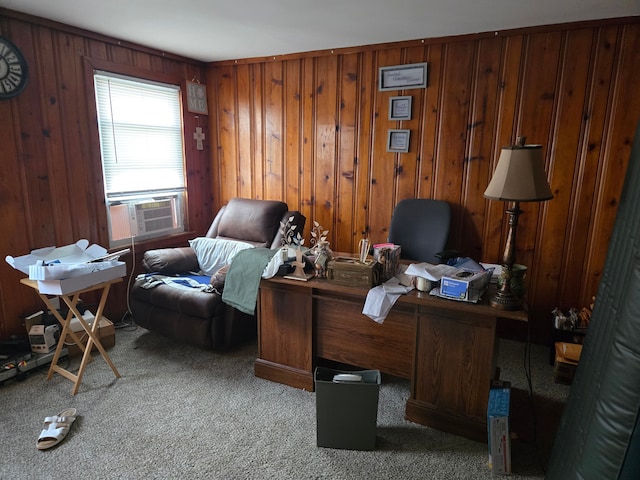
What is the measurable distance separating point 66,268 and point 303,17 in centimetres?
216

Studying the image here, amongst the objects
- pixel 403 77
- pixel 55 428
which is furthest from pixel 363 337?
pixel 403 77

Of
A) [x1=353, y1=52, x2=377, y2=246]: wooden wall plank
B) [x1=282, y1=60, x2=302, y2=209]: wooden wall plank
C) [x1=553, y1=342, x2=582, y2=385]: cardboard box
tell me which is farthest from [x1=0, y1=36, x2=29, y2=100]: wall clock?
[x1=553, y1=342, x2=582, y2=385]: cardboard box

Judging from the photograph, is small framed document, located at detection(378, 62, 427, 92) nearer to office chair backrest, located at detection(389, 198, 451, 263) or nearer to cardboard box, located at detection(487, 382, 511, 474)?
office chair backrest, located at detection(389, 198, 451, 263)

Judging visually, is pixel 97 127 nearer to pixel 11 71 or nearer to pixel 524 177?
pixel 11 71

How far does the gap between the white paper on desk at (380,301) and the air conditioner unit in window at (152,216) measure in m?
2.43

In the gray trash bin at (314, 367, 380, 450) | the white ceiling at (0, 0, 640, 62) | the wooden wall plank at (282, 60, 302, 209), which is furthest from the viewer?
the wooden wall plank at (282, 60, 302, 209)

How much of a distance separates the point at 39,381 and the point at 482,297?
2.71 metres

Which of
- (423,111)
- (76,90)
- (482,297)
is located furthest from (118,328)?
(423,111)

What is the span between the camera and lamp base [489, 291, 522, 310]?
186 cm

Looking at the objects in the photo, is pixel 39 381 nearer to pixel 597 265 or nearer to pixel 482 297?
pixel 482 297

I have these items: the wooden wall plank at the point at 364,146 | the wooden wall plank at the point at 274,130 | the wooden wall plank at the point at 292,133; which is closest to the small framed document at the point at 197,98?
the wooden wall plank at the point at 274,130

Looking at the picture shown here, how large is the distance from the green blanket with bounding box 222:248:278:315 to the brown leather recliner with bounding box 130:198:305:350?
0.39 m

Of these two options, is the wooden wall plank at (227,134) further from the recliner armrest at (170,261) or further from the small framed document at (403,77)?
the small framed document at (403,77)

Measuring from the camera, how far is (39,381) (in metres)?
2.57
